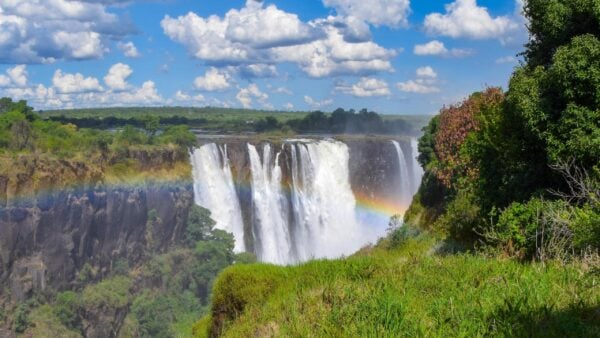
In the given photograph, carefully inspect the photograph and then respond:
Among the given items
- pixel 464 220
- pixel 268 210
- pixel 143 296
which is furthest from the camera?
pixel 143 296

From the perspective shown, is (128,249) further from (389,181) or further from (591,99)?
(591,99)

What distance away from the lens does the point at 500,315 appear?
16.6 ft

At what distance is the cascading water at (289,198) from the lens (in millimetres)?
47094

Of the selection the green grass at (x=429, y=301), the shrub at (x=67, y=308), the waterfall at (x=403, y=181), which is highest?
the green grass at (x=429, y=301)

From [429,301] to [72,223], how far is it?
47.9m

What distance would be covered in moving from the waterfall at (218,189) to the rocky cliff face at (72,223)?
2527 mm

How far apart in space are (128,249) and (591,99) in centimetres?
5083

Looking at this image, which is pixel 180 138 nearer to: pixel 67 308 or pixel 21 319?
pixel 67 308

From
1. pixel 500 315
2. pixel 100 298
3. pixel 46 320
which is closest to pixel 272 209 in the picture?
pixel 100 298

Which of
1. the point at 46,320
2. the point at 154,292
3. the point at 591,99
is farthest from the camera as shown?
the point at 154,292

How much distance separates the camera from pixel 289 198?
155 ft

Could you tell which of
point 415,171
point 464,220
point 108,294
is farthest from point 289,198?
point 464,220

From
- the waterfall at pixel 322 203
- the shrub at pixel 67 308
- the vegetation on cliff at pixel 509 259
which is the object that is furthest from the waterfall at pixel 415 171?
the vegetation on cliff at pixel 509 259

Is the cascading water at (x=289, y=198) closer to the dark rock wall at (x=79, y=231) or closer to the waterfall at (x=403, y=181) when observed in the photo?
the waterfall at (x=403, y=181)
